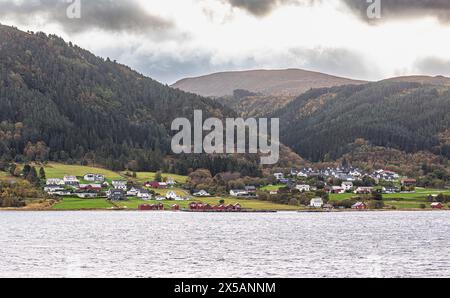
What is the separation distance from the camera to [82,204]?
15275 centimetres

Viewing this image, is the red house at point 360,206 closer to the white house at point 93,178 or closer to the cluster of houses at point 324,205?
the cluster of houses at point 324,205

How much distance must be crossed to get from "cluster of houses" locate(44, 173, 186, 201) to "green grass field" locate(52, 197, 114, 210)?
434cm

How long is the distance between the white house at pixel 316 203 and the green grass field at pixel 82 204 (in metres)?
41.7

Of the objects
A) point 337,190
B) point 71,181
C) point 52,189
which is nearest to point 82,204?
point 52,189

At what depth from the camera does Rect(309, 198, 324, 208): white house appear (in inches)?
6458

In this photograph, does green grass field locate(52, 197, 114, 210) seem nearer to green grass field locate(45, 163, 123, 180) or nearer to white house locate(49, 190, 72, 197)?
white house locate(49, 190, 72, 197)

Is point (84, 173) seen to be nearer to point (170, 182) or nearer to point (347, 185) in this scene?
point (170, 182)

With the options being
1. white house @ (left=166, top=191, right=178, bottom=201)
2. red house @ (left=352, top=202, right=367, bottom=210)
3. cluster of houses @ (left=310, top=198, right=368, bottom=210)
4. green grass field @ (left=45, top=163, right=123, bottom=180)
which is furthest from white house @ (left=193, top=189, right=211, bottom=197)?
red house @ (left=352, top=202, right=367, bottom=210)

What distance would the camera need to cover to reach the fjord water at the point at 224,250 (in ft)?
189

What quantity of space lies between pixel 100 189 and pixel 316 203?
46625 mm

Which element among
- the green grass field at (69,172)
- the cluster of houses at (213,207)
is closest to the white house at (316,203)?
the cluster of houses at (213,207)
